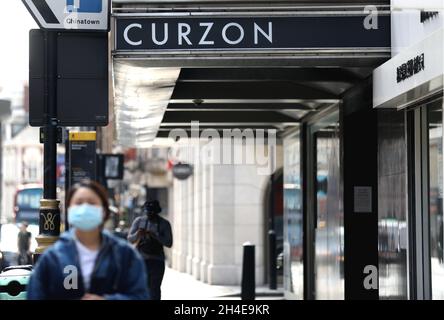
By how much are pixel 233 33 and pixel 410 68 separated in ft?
5.96

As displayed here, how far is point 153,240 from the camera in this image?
11969mm

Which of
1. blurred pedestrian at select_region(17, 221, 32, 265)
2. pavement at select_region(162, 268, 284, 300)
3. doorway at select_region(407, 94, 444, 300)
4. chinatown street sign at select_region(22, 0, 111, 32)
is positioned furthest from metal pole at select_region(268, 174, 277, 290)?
chinatown street sign at select_region(22, 0, 111, 32)

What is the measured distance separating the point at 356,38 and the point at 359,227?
2779mm

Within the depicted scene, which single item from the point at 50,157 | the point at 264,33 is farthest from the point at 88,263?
the point at 264,33

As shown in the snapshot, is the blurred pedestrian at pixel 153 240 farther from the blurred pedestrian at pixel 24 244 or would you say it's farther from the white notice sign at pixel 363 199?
the blurred pedestrian at pixel 24 244

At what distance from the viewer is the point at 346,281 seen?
452 inches

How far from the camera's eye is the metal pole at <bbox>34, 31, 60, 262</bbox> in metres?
7.92

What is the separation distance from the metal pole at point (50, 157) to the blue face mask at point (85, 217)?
2994mm

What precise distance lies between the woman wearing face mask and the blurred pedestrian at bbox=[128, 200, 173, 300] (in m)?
6.76

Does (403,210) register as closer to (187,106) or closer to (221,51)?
(221,51)

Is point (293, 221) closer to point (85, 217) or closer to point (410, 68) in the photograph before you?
point (410, 68)

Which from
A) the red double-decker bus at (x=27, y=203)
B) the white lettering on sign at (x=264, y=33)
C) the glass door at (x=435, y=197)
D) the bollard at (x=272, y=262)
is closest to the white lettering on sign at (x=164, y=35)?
the white lettering on sign at (x=264, y=33)

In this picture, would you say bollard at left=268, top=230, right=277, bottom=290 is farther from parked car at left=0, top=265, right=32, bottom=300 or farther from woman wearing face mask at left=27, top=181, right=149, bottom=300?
woman wearing face mask at left=27, top=181, right=149, bottom=300

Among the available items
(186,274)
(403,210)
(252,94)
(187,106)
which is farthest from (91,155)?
(186,274)
